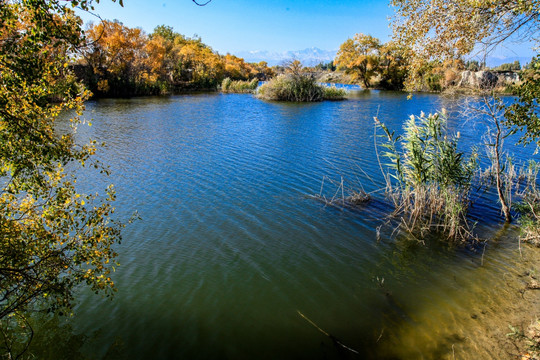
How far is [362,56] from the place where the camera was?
223 feet

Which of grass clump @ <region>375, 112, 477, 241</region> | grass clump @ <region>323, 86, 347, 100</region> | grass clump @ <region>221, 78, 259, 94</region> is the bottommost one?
grass clump @ <region>375, 112, 477, 241</region>

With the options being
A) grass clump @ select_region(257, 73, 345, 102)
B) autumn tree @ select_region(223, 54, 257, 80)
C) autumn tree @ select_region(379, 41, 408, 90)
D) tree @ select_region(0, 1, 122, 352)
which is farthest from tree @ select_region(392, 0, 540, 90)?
autumn tree @ select_region(223, 54, 257, 80)

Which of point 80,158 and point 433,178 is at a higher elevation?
point 80,158

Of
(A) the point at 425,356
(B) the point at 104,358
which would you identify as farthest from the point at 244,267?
(A) the point at 425,356

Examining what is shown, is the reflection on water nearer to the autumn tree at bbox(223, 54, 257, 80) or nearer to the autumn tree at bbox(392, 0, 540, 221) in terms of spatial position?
the autumn tree at bbox(392, 0, 540, 221)

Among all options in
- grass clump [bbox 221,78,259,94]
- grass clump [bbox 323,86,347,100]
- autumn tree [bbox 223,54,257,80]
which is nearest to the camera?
grass clump [bbox 323,86,347,100]

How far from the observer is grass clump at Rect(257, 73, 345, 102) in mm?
38812

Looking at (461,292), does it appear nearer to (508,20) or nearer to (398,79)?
(508,20)

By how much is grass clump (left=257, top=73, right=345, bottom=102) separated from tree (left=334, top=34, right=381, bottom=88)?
110 ft

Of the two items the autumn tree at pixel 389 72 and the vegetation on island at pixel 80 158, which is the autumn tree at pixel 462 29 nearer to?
the vegetation on island at pixel 80 158

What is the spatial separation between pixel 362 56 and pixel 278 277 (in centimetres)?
6945

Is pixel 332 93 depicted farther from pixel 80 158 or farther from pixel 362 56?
pixel 80 158

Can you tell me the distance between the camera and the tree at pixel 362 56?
68562mm

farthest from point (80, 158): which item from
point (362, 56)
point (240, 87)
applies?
point (362, 56)
